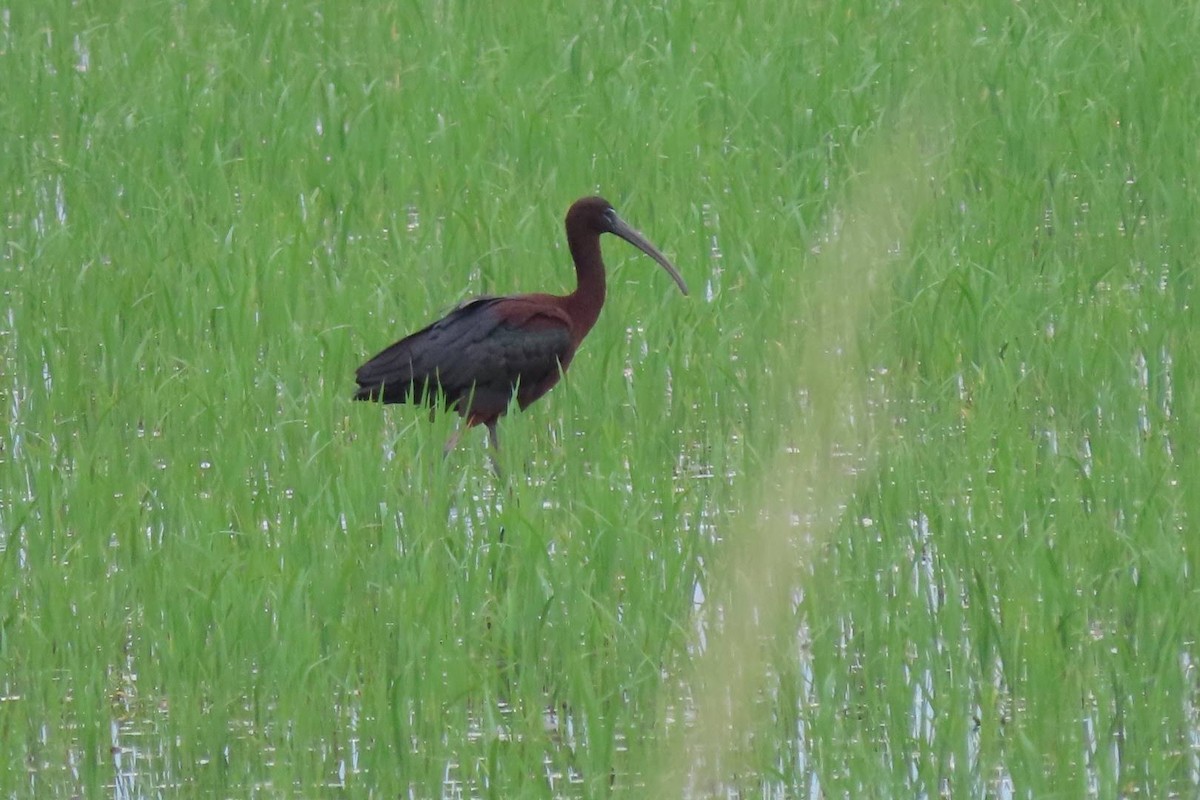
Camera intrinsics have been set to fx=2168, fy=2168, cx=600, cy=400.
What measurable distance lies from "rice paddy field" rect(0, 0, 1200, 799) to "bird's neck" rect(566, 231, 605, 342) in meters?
0.16

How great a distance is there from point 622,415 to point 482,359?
0.39 metres

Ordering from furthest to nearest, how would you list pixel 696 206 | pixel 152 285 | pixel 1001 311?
pixel 696 206, pixel 152 285, pixel 1001 311

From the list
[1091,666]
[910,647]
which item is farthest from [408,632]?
[1091,666]

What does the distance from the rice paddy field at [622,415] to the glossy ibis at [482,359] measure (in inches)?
5.0

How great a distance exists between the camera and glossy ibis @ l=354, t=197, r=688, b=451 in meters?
5.30

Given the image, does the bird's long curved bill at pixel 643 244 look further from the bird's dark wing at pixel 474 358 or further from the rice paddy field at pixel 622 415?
the bird's dark wing at pixel 474 358

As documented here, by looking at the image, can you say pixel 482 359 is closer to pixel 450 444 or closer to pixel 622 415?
pixel 450 444

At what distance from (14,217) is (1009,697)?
4331 millimetres

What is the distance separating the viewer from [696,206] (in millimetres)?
6645

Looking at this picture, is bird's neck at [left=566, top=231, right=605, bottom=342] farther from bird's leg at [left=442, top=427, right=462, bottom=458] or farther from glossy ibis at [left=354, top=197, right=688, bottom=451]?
bird's leg at [left=442, top=427, right=462, bottom=458]

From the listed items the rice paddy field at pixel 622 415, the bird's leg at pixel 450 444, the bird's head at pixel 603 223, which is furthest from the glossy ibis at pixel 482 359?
the bird's head at pixel 603 223

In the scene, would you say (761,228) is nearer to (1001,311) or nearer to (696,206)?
(696,206)

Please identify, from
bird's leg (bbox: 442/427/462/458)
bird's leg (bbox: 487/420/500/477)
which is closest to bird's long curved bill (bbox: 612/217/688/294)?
bird's leg (bbox: 487/420/500/477)

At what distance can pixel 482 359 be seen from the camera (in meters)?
5.37
